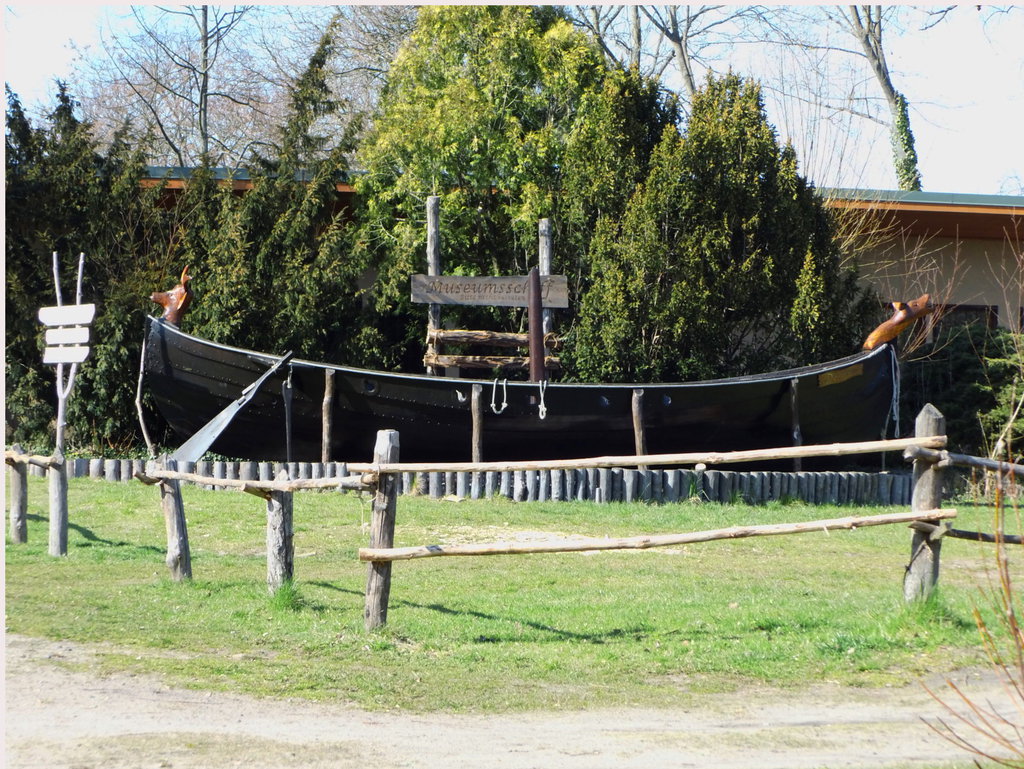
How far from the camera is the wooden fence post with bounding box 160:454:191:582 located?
8555 millimetres

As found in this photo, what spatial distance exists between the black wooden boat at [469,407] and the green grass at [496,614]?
9.18 feet

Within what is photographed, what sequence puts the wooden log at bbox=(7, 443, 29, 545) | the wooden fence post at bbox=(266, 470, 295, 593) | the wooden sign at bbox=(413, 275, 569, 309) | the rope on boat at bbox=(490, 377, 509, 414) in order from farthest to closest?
the wooden sign at bbox=(413, 275, 569, 309) → the rope on boat at bbox=(490, 377, 509, 414) → the wooden log at bbox=(7, 443, 29, 545) → the wooden fence post at bbox=(266, 470, 295, 593)

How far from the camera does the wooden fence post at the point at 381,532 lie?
711 centimetres

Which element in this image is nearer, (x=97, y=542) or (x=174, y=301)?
(x=97, y=542)

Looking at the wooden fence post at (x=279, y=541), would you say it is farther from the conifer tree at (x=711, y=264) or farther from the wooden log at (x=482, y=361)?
the conifer tree at (x=711, y=264)

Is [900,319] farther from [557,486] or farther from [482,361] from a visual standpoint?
[482,361]

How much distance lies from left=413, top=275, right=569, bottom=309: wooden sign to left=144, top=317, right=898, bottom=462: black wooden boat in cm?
163

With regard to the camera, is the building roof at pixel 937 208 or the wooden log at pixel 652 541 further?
the building roof at pixel 937 208

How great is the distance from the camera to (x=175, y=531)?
8648mm

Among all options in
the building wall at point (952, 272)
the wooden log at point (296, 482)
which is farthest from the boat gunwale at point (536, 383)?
the wooden log at point (296, 482)

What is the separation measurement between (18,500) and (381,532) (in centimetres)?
514

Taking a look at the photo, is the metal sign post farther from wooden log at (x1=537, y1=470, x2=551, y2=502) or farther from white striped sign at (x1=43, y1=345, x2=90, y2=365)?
wooden log at (x1=537, y1=470, x2=551, y2=502)

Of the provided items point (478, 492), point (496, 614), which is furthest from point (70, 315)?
point (478, 492)

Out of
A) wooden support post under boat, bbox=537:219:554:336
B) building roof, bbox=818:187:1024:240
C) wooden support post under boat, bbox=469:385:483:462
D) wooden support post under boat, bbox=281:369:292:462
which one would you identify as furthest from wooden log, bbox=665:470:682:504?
building roof, bbox=818:187:1024:240
